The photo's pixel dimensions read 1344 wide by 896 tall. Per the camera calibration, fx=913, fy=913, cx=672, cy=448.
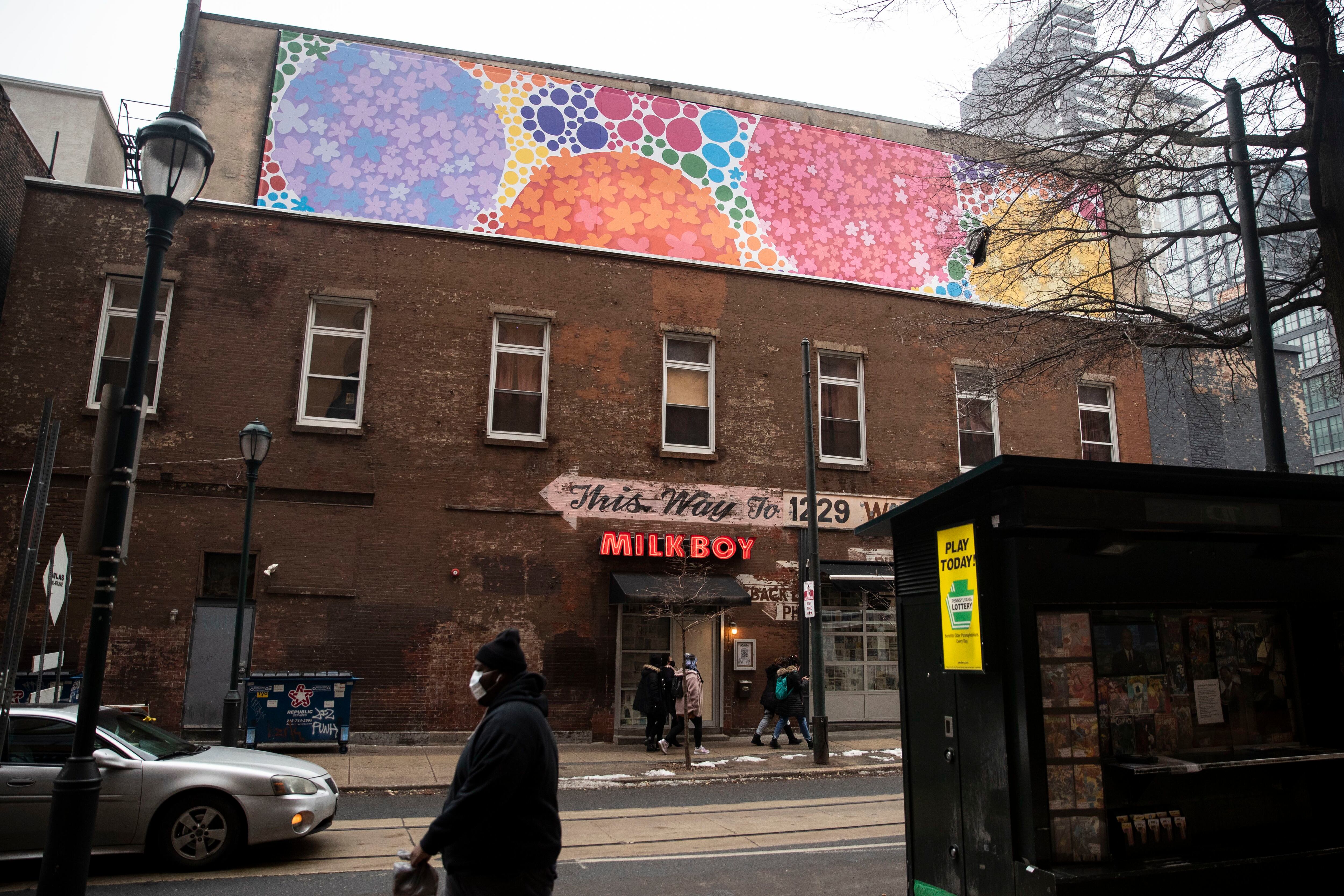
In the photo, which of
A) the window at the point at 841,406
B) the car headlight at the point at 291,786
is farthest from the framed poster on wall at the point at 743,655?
the car headlight at the point at 291,786

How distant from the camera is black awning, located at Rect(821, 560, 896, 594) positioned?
19.6m

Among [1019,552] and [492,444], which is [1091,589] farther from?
[492,444]

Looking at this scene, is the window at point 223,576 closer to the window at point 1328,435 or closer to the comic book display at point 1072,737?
the comic book display at point 1072,737

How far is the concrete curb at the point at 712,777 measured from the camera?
1287cm

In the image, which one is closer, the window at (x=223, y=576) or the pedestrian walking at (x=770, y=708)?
the window at (x=223, y=576)

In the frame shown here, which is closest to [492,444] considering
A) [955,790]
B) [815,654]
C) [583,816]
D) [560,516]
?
[560,516]

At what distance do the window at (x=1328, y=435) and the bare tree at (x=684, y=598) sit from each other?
4806 centimetres

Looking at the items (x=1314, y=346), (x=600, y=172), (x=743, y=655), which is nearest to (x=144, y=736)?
(x=743, y=655)

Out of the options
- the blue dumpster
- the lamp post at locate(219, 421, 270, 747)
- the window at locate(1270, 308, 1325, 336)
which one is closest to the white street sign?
the lamp post at locate(219, 421, 270, 747)

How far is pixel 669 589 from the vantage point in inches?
699

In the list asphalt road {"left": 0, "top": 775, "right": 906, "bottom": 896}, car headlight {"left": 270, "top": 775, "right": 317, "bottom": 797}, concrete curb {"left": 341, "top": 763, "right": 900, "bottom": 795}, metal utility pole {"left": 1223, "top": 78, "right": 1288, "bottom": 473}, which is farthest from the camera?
concrete curb {"left": 341, "top": 763, "right": 900, "bottom": 795}

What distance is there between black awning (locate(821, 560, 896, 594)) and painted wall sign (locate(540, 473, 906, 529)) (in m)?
0.83

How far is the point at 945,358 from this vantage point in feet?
70.7

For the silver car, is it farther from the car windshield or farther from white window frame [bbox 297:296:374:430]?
white window frame [bbox 297:296:374:430]
